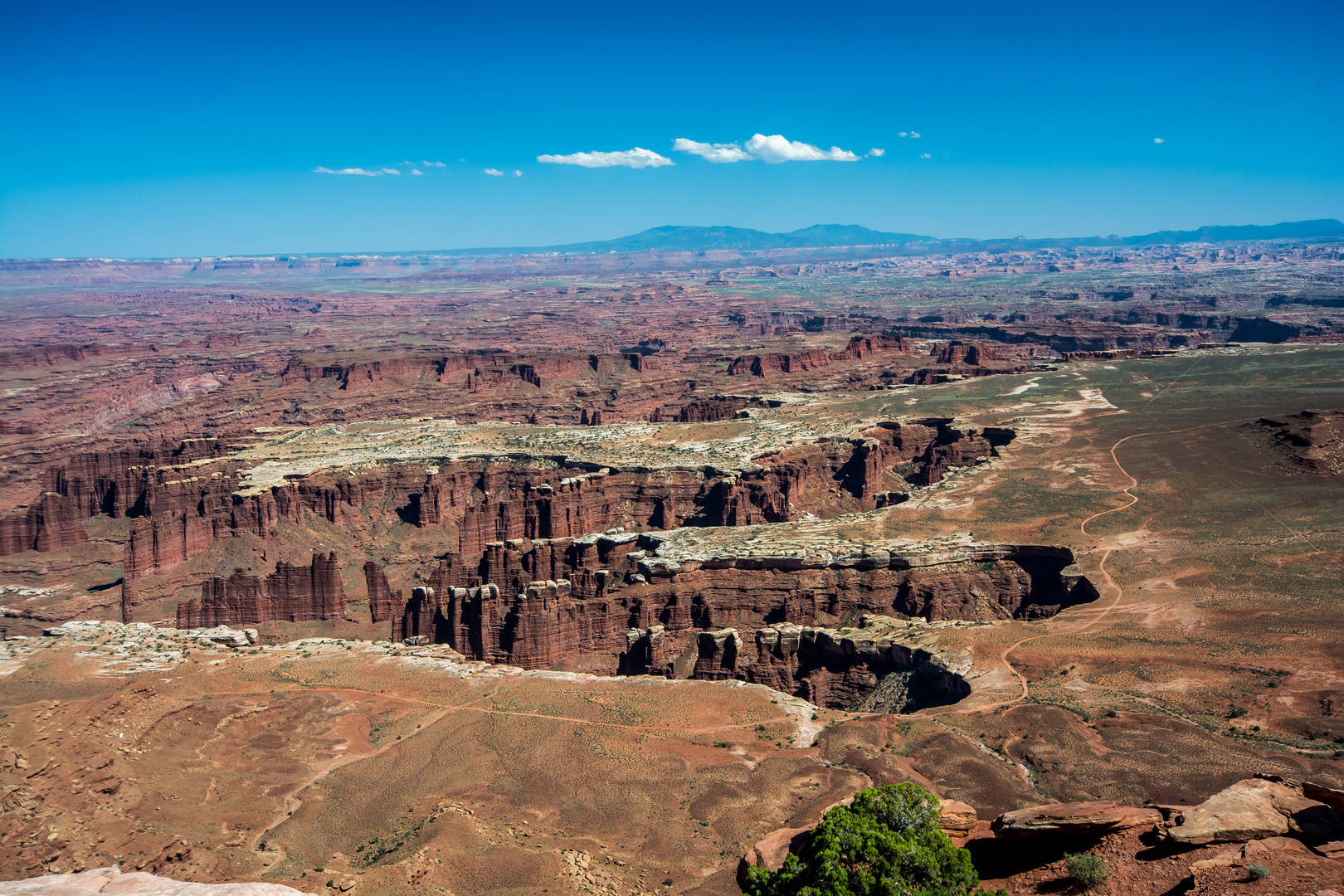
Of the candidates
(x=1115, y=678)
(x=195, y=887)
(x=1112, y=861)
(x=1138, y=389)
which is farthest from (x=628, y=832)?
(x=1138, y=389)

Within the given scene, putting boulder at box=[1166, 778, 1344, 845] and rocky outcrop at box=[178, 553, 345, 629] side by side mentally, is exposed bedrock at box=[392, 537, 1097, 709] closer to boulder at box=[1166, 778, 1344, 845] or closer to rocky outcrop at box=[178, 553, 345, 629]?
rocky outcrop at box=[178, 553, 345, 629]

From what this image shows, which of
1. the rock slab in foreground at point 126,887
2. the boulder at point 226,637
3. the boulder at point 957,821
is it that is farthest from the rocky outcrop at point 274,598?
the boulder at point 957,821

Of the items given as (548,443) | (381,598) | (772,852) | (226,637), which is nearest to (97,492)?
(381,598)

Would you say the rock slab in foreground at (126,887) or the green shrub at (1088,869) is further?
the rock slab in foreground at (126,887)

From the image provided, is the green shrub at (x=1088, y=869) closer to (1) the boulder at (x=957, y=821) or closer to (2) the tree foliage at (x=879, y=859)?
(2) the tree foliage at (x=879, y=859)

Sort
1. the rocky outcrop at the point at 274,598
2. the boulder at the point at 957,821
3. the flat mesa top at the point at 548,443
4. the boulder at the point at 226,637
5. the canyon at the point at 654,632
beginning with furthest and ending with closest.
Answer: the flat mesa top at the point at 548,443, the rocky outcrop at the point at 274,598, the boulder at the point at 226,637, the canyon at the point at 654,632, the boulder at the point at 957,821

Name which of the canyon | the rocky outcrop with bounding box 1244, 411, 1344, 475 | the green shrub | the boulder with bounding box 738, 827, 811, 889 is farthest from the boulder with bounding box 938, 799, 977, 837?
the rocky outcrop with bounding box 1244, 411, 1344, 475
